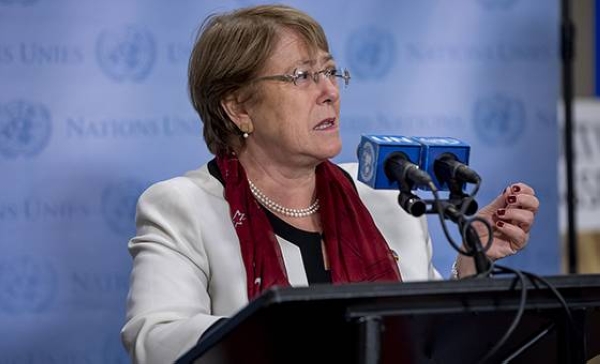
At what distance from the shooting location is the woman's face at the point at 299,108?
7.77ft

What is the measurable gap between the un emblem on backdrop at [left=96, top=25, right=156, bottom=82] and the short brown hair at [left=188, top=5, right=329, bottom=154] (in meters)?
0.75

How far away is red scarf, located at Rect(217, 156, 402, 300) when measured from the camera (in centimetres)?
228

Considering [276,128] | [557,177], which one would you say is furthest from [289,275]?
[557,177]

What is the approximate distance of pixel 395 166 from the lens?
1796 millimetres

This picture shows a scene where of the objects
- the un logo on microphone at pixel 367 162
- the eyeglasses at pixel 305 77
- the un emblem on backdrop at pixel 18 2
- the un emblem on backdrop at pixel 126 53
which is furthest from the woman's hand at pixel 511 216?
the un emblem on backdrop at pixel 18 2

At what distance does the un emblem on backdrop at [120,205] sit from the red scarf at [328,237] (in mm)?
792

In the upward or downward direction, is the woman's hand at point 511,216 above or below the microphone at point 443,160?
below

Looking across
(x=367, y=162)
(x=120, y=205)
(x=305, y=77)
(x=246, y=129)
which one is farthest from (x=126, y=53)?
(x=367, y=162)

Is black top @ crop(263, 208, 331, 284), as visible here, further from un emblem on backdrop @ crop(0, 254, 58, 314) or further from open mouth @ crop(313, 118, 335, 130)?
un emblem on backdrop @ crop(0, 254, 58, 314)

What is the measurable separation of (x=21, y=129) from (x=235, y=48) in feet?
3.21

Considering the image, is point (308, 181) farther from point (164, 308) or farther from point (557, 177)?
point (557, 177)

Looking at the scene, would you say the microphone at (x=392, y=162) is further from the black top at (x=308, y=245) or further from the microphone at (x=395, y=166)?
the black top at (x=308, y=245)

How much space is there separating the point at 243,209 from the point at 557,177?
1776 millimetres

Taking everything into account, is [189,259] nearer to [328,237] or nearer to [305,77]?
[328,237]
